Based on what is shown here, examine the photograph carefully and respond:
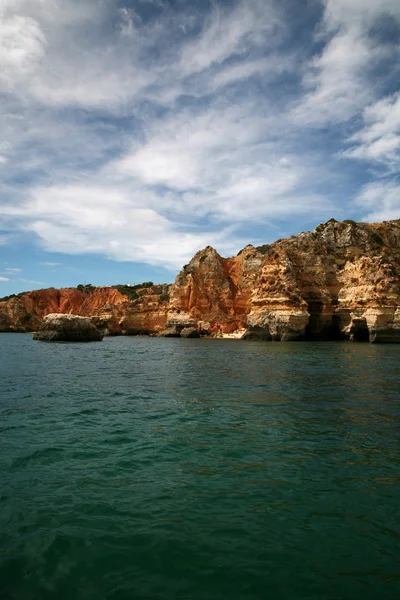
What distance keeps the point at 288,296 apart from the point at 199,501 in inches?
1863

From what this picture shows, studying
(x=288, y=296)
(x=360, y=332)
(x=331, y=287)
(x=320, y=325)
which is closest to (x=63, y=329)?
(x=288, y=296)

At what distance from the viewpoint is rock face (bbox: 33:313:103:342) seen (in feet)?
153

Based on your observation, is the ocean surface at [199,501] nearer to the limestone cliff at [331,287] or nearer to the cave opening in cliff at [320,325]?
the limestone cliff at [331,287]

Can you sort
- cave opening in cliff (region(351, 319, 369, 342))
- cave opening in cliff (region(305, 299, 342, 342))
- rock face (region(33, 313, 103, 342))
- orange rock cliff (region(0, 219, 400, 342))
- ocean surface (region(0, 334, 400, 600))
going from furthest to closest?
1. cave opening in cliff (region(305, 299, 342, 342))
2. cave opening in cliff (region(351, 319, 369, 342))
3. orange rock cliff (region(0, 219, 400, 342))
4. rock face (region(33, 313, 103, 342))
5. ocean surface (region(0, 334, 400, 600))

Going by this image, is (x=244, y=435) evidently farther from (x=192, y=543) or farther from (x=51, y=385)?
(x=51, y=385)

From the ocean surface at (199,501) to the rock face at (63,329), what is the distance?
36.8 meters

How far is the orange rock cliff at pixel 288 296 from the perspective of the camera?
47938 mm

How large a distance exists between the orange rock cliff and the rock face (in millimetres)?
24194

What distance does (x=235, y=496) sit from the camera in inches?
Result: 219

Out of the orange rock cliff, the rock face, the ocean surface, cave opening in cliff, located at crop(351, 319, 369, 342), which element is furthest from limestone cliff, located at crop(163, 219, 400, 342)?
the ocean surface

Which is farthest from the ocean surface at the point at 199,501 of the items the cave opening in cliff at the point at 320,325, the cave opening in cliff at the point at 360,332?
A: the cave opening in cliff at the point at 320,325

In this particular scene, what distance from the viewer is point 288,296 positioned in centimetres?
5103

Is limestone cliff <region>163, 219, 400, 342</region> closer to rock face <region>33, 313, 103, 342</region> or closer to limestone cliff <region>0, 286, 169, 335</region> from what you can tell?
limestone cliff <region>0, 286, 169, 335</region>

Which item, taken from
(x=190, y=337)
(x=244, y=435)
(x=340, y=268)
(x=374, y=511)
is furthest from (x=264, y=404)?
(x=190, y=337)
